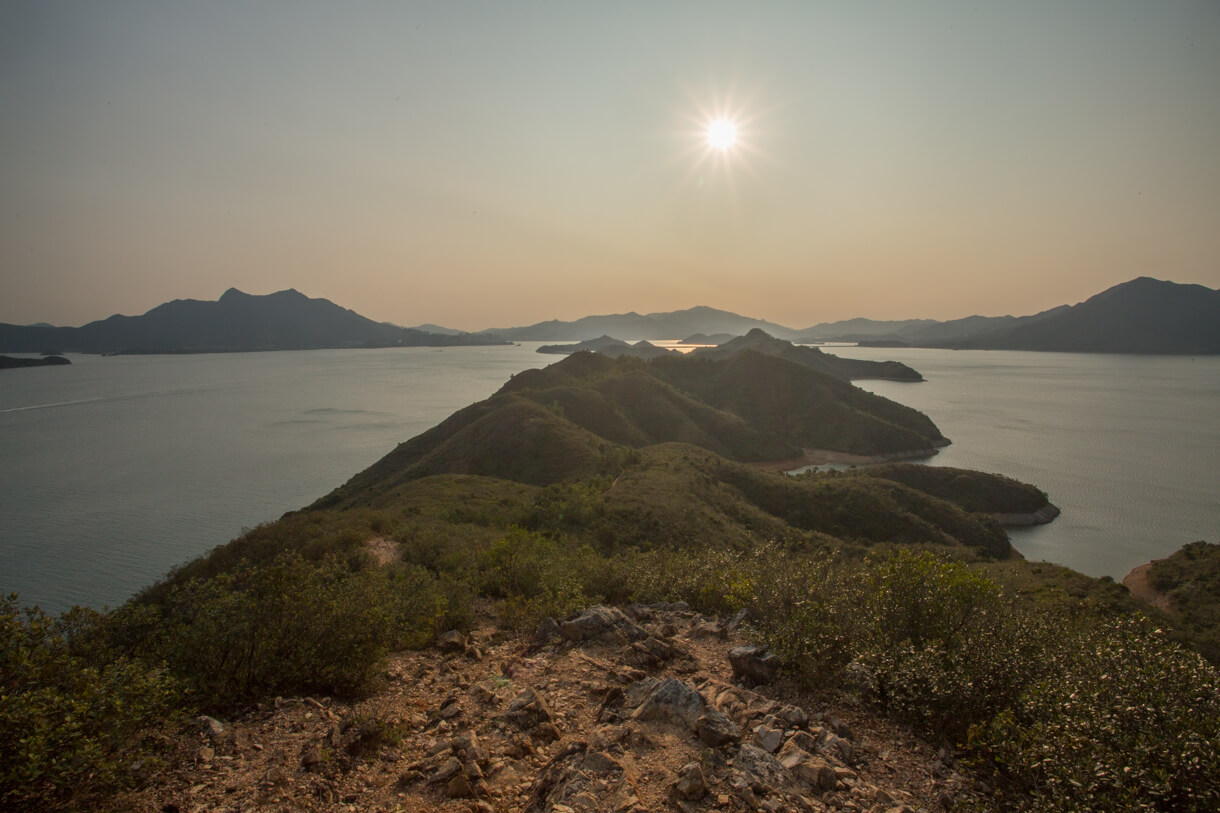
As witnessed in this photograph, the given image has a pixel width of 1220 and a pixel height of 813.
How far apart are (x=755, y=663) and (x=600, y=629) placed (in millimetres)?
2458

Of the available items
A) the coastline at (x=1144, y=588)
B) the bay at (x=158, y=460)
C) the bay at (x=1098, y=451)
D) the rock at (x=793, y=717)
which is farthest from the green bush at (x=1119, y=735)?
the bay at (x=1098, y=451)

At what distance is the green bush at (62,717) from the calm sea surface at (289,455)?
29.0 metres

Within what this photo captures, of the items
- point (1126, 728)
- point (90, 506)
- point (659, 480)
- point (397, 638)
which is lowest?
point (90, 506)

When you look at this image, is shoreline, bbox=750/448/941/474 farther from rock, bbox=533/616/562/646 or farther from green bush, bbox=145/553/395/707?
green bush, bbox=145/553/395/707

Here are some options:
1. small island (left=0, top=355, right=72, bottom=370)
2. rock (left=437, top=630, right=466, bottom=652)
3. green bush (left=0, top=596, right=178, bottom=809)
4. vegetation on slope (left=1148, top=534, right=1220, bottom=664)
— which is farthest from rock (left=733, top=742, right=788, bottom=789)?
small island (left=0, top=355, right=72, bottom=370)

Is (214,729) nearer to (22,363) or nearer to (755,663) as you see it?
(755,663)

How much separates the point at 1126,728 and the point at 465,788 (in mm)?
5261

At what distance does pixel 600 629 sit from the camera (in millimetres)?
8477

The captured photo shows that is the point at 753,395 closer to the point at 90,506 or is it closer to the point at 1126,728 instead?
the point at 90,506

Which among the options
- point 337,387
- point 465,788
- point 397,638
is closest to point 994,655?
point 465,788

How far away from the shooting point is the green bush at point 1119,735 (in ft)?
12.0

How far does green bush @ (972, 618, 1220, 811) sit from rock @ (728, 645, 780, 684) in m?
2.27

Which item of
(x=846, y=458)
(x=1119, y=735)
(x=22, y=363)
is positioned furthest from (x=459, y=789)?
(x=22, y=363)

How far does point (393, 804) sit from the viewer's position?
15.4 feet
